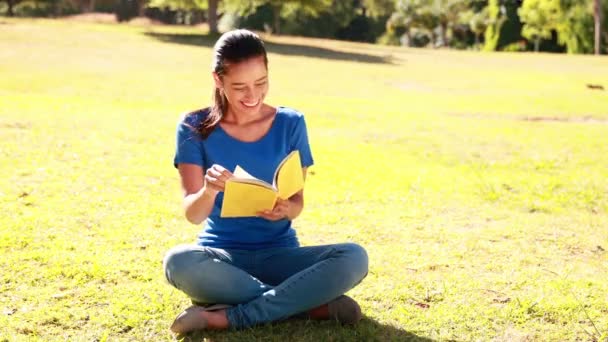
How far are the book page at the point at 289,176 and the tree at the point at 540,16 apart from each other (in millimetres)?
44670

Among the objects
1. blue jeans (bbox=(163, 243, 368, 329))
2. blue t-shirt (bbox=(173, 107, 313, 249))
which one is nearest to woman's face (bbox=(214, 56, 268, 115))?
blue t-shirt (bbox=(173, 107, 313, 249))

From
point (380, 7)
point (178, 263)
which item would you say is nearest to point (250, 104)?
point (178, 263)

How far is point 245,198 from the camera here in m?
3.51

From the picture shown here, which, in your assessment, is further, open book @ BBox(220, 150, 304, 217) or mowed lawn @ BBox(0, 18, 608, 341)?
mowed lawn @ BBox(0, 18, 608, 341)

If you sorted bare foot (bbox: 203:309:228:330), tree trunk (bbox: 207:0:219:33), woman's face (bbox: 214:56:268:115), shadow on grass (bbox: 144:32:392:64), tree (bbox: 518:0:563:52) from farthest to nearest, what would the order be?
tree (bbox: 518:0:563:52) → tree trunk (bbox: 207:0:219:33) → shadow on grass (bbox: 144:32:392:64) → woman's face (bbox: 214:56:268:115) → bare foot (bbox: 203:309:228:330)

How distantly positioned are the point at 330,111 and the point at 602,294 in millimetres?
10794

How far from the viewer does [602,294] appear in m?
4.57

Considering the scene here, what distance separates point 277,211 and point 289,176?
0.20 m

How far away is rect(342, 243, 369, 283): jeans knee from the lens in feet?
12.4

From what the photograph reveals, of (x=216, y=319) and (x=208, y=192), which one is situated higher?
(x=208, y=192)

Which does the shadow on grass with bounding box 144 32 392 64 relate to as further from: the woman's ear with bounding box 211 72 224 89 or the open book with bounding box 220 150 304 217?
the open book with bounding box 220 150 304 217

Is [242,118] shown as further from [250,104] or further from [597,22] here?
[597,22]

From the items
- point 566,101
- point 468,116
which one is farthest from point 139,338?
point 566,101

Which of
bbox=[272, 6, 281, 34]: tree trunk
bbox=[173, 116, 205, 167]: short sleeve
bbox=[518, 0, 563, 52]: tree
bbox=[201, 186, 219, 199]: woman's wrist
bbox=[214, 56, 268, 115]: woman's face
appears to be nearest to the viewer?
bbox=[201, 186, 219, 199]: woman's wrist
